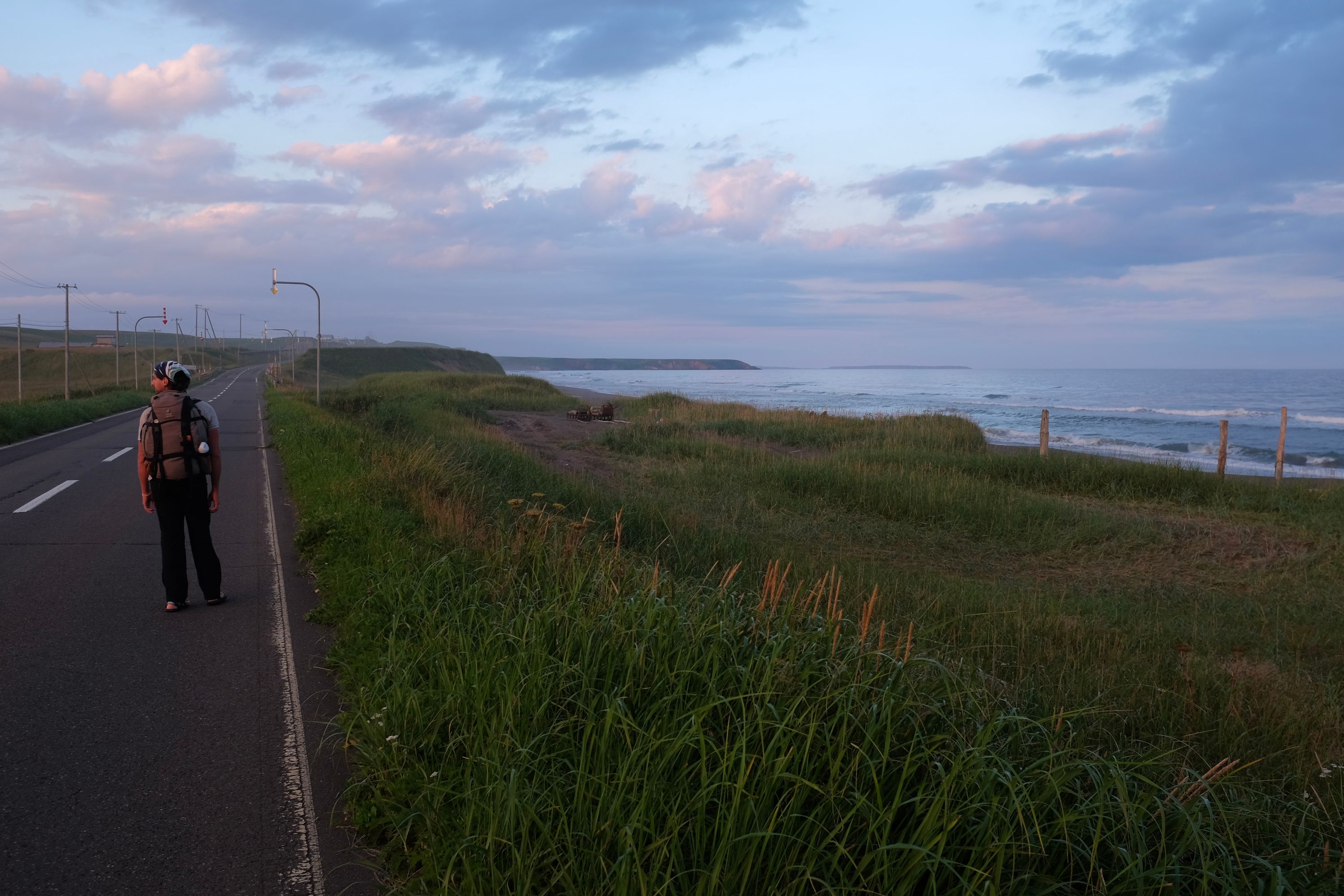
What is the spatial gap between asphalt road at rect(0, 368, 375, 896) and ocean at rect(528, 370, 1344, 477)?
19424mm

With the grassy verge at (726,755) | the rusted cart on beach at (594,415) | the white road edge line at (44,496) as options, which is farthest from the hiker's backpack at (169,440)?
the rusted cart on beach at (594,415)

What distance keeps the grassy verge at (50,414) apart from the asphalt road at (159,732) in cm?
1552

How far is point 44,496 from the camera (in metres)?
11.8

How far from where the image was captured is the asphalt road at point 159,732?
3.20 m

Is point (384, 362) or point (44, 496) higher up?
point (384, 362)

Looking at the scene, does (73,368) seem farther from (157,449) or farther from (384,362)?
(157,449)

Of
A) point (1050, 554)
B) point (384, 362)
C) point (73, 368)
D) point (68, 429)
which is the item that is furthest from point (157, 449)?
point (384, 362)

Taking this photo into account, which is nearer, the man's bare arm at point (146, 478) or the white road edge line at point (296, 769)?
the white road edge line at point (296, 769)

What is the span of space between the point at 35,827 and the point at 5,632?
10.3 feet

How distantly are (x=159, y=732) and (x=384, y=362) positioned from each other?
14503 centimetres

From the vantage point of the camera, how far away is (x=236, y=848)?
10.8 feet

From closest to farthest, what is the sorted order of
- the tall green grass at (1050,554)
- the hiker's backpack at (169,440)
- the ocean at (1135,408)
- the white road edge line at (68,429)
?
the tall green grass at (1050,554) → the hiker's backpack at (169,440) → the white road edge line at (68,429) → the ocean at (1135,408)

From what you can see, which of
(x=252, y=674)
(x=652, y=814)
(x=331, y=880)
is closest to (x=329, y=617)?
(x=252, y=674)

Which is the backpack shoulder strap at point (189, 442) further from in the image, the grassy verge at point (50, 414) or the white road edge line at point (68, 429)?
the grassy verge at point (50, 414)
